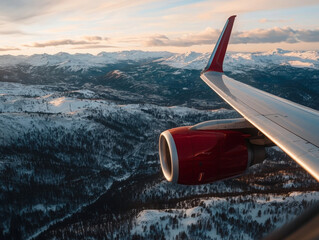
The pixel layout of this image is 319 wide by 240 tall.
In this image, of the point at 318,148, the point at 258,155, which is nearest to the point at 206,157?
the point at 258,155

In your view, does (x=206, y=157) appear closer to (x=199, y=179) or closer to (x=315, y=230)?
(x=199, y=179)

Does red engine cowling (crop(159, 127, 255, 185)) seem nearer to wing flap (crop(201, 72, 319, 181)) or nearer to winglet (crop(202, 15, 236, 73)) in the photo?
wing flap (crop(201, 72, 319, 181))

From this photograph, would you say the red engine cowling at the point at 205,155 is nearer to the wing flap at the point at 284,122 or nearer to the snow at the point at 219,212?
the wing flap at the point at 284,122

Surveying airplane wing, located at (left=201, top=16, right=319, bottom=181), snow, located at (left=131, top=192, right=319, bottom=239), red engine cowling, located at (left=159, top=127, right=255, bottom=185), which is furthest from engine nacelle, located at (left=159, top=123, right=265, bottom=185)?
snow, located at (left=131, top=192, right=319, bottom=239)

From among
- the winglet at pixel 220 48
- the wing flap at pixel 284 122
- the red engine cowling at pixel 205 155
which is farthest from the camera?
the winglet at pixel 220 48

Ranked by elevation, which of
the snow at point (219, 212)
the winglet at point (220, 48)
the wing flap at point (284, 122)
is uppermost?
the winglet at point (220, 48)

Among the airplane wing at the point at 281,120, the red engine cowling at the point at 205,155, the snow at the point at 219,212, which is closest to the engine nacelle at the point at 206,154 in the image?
the red engine cowling at the point at 205,155
